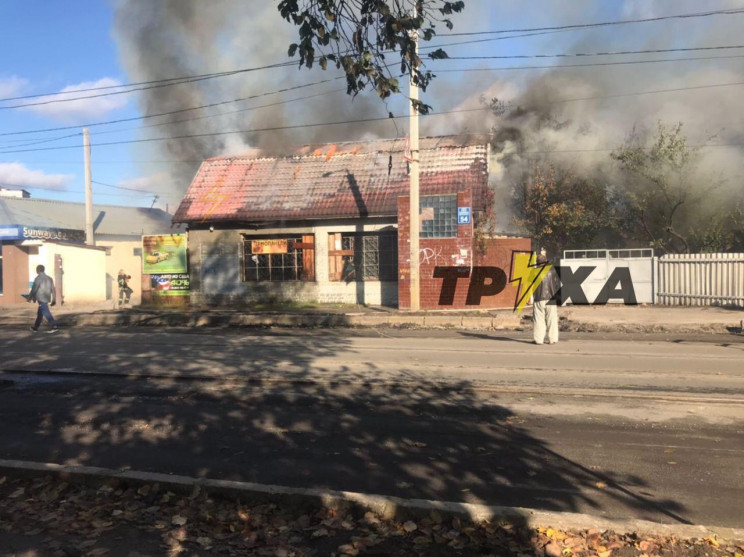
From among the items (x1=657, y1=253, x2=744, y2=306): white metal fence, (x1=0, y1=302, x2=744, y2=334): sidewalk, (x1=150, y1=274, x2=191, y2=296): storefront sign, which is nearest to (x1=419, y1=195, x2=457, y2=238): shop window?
(x1=0, y1=302, x2=744, y2=334): sidewalk

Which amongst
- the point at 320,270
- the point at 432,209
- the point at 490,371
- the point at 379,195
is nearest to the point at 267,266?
the point at 320,270

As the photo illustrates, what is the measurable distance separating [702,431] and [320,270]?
1497 cm

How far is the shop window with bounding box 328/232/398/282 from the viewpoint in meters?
18.8

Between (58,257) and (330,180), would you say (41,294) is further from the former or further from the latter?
(58,257)

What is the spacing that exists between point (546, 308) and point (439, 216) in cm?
711

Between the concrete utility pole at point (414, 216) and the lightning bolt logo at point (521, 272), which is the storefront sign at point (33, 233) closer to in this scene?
the concrete utility pole at point (414, 216)

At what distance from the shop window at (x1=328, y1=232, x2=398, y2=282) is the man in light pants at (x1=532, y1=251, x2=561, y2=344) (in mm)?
8381

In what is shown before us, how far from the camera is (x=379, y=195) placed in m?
19.2

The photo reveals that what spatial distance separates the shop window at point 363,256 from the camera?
18828mm

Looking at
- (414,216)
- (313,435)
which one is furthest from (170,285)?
(313,435)

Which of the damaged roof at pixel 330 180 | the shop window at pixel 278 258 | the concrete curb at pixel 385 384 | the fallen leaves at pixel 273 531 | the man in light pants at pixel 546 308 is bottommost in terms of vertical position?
the fallen leaves at pixel 273 531

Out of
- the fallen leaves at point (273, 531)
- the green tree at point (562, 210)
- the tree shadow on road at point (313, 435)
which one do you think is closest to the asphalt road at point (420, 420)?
the tree shadow on road at point (313, 435)

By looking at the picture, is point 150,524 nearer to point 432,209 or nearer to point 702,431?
point 702,431

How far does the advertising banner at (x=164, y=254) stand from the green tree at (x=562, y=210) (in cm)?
1531
